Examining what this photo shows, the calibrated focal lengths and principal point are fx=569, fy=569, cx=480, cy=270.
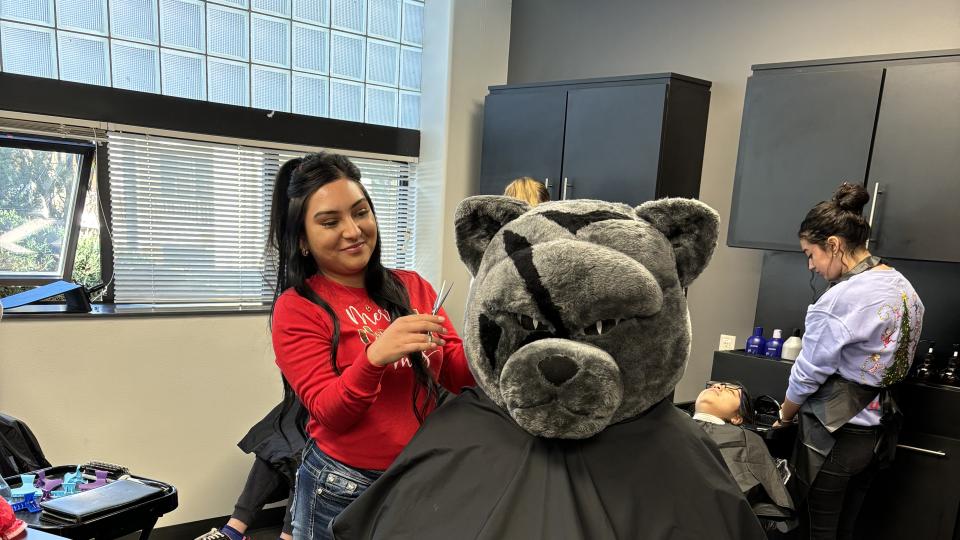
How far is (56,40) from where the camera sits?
2.32 metres

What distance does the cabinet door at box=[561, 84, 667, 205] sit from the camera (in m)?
2.59

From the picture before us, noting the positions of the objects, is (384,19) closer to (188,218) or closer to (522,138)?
(522,138)

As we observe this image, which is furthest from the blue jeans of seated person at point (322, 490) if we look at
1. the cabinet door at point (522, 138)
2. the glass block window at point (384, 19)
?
the glass block window at point (384, 19)

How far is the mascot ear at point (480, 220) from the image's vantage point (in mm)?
850

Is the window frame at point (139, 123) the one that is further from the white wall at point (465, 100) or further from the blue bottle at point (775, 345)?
the blue bottle at point (775, 345)

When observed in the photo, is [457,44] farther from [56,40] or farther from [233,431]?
[233,431]

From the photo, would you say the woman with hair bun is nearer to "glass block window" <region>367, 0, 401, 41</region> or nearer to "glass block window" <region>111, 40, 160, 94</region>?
"glass block window" <region>367, 0, 401, 41</region>

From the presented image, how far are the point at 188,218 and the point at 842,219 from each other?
2.72 metres

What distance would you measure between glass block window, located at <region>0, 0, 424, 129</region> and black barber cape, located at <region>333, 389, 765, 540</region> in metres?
2.45

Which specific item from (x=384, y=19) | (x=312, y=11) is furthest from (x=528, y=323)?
(x=384, y=19)

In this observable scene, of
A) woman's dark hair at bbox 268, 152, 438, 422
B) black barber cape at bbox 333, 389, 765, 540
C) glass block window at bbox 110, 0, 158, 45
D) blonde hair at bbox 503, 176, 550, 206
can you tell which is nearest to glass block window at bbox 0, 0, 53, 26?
glass block window at bbox 110, 0, 158, 45

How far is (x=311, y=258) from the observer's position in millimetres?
1209

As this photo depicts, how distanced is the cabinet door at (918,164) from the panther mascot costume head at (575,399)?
1846 millimetres

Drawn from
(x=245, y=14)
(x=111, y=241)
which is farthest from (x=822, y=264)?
(x=111, y=241)
